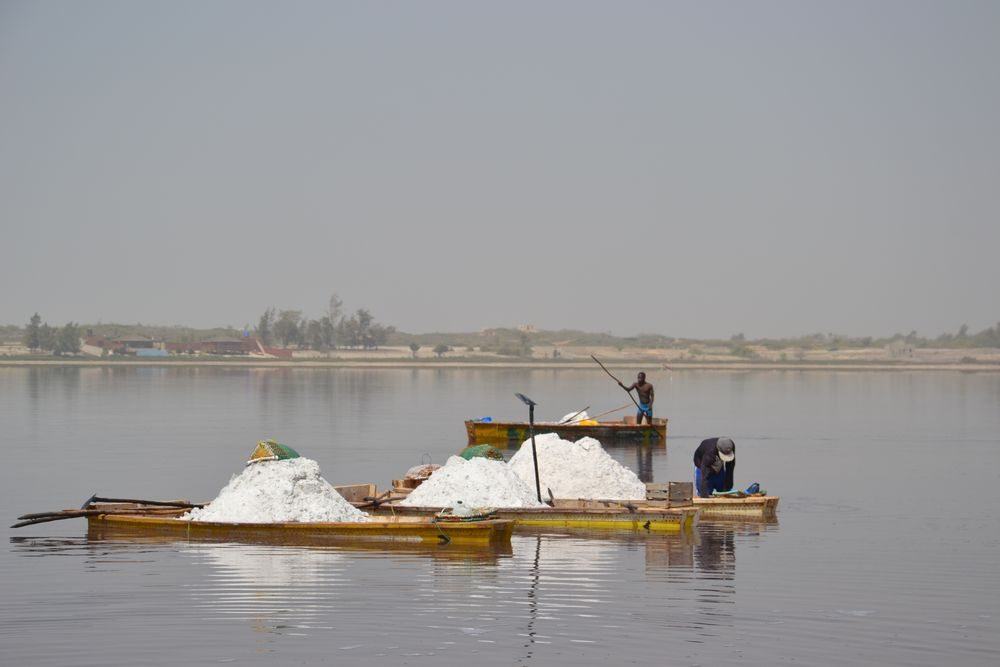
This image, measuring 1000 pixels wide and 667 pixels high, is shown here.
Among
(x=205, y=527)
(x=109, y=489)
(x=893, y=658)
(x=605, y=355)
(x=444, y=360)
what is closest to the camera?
(x=893, y=658)

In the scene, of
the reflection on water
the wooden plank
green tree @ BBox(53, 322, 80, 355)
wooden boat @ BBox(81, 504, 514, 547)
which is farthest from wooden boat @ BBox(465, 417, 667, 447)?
green tree @ BBox(53, 322, 80, 355)

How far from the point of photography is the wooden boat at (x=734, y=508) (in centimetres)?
2462

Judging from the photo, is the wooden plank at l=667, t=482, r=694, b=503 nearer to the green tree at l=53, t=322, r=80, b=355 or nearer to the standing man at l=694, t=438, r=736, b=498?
the standing man at l=694, t=438, r=736, b=498

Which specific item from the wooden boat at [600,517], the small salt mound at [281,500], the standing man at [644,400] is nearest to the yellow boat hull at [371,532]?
the small salt mound at [281,500]

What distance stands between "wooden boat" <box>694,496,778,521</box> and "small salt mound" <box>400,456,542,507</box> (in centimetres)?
304

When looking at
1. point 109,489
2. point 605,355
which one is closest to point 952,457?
point 109,489

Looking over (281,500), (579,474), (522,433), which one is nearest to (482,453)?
(579,474)

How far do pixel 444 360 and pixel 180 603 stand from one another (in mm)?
157106

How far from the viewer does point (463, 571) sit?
1923cm

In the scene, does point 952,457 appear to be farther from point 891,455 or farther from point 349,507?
point 349,507

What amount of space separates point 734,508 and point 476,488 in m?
4.63

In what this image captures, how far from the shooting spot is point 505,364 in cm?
17262

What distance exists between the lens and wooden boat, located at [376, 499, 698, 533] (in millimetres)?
22516

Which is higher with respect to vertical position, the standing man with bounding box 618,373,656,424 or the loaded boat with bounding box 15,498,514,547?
the standing man with bounding box 618,373,656,424
